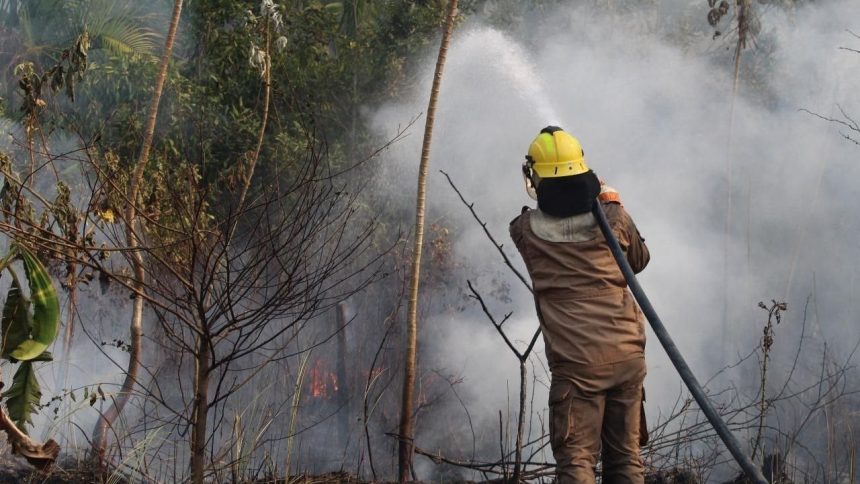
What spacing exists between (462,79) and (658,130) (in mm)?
4595

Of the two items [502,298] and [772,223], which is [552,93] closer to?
[502,298]

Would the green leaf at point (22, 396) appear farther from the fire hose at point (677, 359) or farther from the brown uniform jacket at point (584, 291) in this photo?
the fire hose at point (677, 359)

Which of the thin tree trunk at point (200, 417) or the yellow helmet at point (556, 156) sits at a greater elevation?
the yellow helmet at point (556, 156)

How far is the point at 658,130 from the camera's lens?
1762cm

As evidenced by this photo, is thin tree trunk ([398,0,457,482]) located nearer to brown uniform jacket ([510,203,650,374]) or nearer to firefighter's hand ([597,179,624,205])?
brown uniform jacket ([510,203,650,374])

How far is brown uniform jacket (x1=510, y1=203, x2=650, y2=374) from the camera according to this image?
13.6 feet

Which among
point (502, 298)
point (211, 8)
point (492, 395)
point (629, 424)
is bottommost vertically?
point (629, 424)

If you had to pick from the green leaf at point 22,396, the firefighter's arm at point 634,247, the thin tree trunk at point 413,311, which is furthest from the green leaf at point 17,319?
the firefighter's arm at point 634,247

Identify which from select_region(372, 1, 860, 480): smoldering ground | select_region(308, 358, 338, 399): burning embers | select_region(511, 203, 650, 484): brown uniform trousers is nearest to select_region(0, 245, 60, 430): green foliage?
select_region(511, 203, 650, 484): brown uniform trousers

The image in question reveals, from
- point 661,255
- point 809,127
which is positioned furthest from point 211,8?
point 809,127

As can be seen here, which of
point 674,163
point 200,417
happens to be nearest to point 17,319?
point 200,417

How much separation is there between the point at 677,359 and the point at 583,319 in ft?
1.41

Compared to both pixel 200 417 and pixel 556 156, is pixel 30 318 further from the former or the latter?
pixel 556 156

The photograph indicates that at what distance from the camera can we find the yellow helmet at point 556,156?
4219 millimetres
